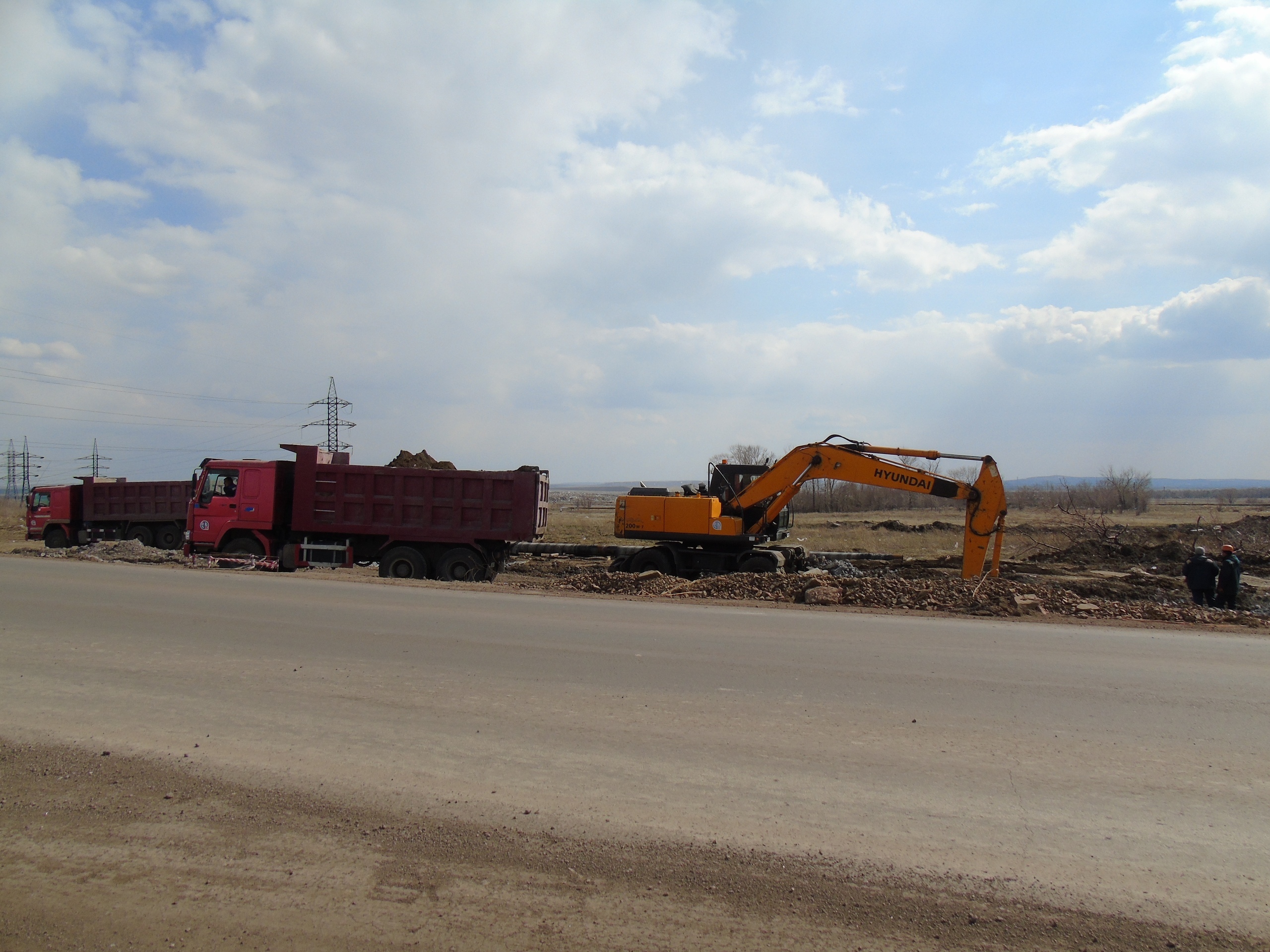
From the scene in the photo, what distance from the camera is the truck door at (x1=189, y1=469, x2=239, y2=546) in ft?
62.7

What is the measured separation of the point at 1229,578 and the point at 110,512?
33.9 meters

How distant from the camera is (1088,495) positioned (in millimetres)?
71625

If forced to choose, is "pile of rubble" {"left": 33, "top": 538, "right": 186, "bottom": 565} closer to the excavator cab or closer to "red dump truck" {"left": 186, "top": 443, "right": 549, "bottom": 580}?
"red dump truck" {"left": 186, "top": 443, "right": 549, "bottom": 580}

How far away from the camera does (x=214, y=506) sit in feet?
63.0

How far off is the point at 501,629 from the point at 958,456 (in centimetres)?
1015

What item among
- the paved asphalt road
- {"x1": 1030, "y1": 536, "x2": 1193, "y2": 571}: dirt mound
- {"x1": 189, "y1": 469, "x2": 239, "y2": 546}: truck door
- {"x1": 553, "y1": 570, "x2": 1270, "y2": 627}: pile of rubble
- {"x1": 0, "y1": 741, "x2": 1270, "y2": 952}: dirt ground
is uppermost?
{"x1": 189, "y1": 469, "x2": 239, "y2": 546}: truck door

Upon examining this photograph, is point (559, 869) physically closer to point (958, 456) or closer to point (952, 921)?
point (952, 921)

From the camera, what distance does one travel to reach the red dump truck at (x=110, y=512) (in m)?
28.5

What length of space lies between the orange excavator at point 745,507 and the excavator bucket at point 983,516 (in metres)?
0.21

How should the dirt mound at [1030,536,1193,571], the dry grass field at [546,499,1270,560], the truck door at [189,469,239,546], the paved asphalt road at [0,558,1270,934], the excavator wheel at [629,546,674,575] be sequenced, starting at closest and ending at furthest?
the paved asphalt road at [0,558,1270,934], the excavator wheel at [629,546,674,575], the truck door at [189,469,239,546], the dirt mound at [1030,536,1193,571], the dry grass field at [546,499,1270,560]

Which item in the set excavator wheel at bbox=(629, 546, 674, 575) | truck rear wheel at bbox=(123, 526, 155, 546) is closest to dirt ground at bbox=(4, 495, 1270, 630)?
excavator wheel at bbox=(629, 546, 674, 575)

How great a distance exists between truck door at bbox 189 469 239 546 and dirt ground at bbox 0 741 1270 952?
1589 cm

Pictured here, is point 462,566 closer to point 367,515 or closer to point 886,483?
point 367,515

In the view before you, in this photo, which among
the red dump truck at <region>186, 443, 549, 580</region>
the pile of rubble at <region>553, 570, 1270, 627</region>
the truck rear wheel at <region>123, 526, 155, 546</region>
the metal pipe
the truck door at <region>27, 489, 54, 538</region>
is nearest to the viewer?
the pile of rubble at <region>553, 570, 1270, 627</region>
